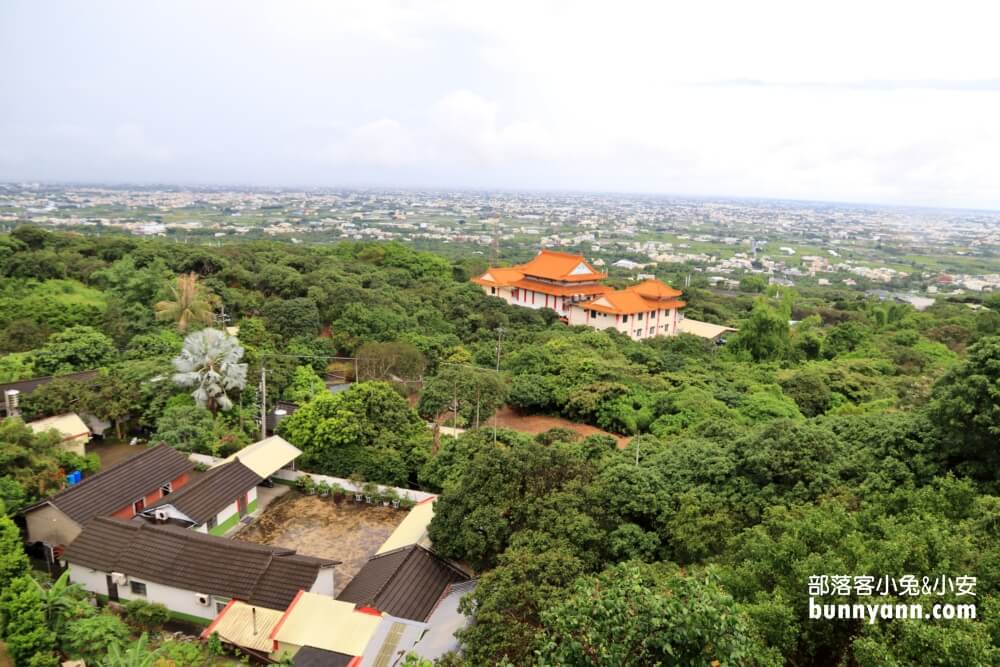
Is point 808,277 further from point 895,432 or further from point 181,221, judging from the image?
point 181,221

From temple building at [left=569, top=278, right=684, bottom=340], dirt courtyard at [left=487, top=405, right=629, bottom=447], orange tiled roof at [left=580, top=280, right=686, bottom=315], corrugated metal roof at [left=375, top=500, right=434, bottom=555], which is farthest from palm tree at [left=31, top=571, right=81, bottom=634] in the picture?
orange tiled roof at [left=580, top=280, right=686, bottom=315]

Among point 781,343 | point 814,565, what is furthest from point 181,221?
point 814,565

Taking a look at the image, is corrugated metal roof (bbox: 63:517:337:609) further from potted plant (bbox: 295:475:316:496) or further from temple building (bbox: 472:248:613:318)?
temple building (bbox: 472:248:613:318)

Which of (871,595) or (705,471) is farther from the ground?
(871,595)

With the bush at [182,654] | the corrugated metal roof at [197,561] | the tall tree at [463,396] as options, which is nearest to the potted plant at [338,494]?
the corrugated metal roof at [197,561]

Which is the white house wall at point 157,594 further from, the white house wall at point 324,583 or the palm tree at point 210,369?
the palm tree at point 210,369

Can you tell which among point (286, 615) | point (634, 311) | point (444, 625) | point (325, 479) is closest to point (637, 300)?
point (634, 311)
